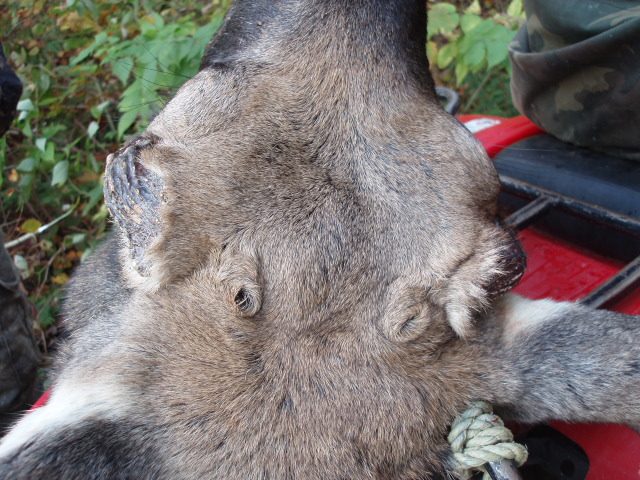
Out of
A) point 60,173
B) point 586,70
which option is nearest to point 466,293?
point 586,70

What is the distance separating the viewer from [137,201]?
155 centimetres

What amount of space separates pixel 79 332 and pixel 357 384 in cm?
99

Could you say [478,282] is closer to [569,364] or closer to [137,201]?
[569,364]

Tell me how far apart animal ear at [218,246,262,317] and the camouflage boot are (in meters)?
1.69

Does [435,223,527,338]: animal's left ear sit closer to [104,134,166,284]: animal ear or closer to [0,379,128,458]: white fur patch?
[104,134,166,284]: animal ear

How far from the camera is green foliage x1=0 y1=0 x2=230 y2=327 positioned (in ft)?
14.1

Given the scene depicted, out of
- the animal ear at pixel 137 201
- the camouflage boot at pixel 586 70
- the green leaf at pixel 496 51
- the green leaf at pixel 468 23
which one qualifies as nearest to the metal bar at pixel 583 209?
the camouflage boot at pixel 586 70

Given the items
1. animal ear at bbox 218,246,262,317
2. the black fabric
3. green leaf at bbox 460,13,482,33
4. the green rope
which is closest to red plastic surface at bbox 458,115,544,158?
green leaf at bbox 460,13,482,33

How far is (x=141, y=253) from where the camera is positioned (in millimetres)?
1575

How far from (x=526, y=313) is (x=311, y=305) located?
2.31 ft

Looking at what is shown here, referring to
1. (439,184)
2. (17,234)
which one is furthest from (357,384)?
(17,234)

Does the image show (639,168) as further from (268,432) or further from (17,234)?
(17,234)

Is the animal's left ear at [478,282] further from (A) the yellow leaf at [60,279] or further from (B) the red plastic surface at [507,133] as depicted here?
(A) the yellow leaf at [60,279]

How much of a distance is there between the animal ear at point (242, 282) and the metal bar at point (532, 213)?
1.09 m
